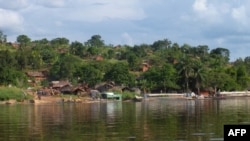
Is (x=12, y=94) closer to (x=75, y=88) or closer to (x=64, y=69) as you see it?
(x=75, y=88)

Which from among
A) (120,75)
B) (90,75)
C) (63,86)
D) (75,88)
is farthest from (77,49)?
(75,88)

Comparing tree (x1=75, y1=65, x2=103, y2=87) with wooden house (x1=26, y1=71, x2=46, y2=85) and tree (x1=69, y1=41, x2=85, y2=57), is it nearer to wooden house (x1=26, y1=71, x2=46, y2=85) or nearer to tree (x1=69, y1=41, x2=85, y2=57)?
wooden house (x1=26, y1=71, x2=46, y2=85)

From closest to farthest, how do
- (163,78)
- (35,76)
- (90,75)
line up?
1. (163,78)
2. (90,75)
3. (35,76)

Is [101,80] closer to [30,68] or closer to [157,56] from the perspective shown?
[30,68]

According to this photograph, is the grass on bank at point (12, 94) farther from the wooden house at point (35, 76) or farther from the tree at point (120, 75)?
the tree at point (120, 75)

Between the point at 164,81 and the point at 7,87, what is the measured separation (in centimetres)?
4583

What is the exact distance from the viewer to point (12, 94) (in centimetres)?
11962

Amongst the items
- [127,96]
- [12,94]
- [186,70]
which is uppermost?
[186,70]

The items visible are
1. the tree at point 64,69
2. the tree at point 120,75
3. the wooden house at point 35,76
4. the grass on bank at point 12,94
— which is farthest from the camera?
the tree at point 64,69

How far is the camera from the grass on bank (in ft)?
388

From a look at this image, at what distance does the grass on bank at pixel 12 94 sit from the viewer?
118375mm

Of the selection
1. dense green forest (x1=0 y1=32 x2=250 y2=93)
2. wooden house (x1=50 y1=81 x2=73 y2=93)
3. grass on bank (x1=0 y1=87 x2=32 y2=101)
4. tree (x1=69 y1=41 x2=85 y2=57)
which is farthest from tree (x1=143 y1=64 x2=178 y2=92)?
tree (x1=69 y1=41 x2=85 y2=57)

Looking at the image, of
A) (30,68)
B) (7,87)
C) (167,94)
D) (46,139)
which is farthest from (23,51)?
(46,139)

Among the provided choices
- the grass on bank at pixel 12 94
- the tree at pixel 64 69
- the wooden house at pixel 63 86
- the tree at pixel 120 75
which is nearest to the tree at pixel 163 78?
the tree at pixel 120 75
